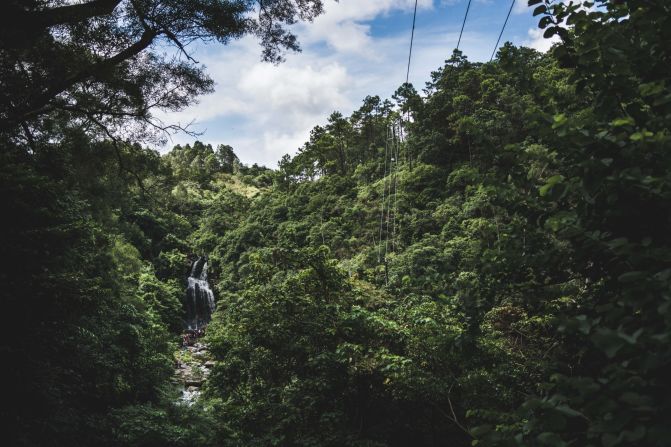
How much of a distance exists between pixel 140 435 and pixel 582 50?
848 centimetres

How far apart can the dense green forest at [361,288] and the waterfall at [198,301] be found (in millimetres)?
17887

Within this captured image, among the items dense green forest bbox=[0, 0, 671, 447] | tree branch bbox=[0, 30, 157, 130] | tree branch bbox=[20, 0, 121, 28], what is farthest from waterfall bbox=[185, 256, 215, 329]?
tree branch bbox=[20, 0, 121, 28]

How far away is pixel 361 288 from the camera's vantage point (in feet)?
27.5

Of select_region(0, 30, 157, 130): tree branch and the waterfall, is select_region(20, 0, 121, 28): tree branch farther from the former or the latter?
the waterfall

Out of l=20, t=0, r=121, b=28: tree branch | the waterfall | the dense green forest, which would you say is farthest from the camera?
the waterfall

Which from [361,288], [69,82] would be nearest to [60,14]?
[69,82]

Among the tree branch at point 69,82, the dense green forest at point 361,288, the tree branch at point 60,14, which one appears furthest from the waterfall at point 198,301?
the tree branch at point 60,14

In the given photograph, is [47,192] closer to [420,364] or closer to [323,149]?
[420,364]

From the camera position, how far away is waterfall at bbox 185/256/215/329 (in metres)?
31.0

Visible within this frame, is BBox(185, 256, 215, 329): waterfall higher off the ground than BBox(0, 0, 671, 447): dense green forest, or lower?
higher

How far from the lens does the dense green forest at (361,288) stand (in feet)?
4.85

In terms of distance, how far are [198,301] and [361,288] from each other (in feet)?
89.0

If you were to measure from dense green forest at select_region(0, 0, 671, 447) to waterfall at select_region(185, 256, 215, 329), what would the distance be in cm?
1789

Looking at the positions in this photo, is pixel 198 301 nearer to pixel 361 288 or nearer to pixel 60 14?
pixel 361 288
